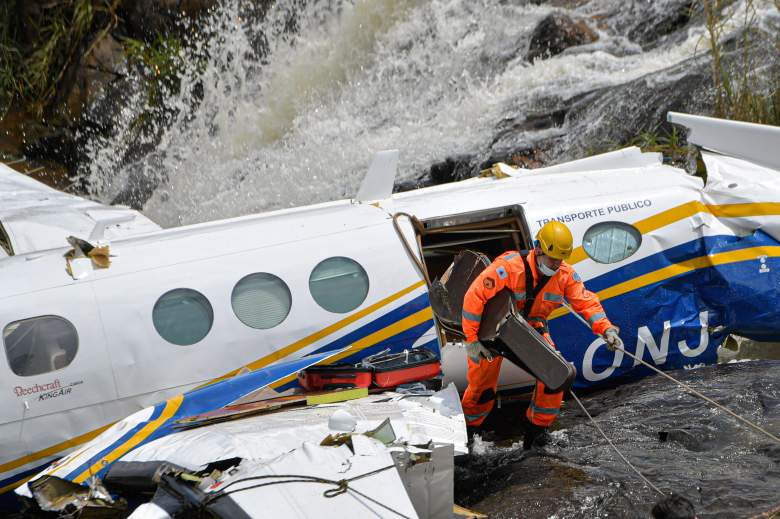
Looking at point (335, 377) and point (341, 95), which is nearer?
point (335, 377)

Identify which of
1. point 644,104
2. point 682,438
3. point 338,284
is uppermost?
point 338,284

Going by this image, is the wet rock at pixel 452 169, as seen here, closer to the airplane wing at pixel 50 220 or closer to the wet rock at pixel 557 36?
the wet rock at pixel 557 36

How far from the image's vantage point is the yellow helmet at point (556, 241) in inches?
282

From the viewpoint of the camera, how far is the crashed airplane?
7379 millimetres

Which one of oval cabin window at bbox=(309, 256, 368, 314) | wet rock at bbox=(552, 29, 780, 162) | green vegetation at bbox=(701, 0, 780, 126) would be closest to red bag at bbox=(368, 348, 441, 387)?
oval cabin window at bbox=(309, 256, 368, 314)

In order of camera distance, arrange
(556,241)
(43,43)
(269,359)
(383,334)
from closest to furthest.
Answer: (556,241) → (269,359) → (383,334) → (43,43)

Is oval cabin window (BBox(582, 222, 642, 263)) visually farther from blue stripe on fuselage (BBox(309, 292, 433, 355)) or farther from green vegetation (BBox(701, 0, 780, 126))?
green vegetation (BBox(701, 0, 780, 126))

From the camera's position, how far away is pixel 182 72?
18578 mm

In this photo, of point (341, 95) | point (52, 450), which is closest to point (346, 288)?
point (52, 450)

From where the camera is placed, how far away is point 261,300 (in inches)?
309

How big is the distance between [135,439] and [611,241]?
4574 mm

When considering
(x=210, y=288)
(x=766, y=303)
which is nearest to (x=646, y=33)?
(x=766, y=303)

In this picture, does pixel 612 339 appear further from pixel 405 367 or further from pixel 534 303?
pixel 405 367

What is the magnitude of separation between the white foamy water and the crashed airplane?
6.32m
